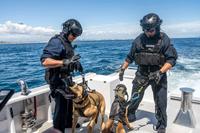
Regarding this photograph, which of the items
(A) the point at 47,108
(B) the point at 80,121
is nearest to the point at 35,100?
(A) the point at 47,108

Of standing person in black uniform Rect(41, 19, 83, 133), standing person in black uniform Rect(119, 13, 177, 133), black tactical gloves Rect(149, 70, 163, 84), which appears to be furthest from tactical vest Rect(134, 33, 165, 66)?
standing person in black uniform Rect(41, 19, 83, 133)

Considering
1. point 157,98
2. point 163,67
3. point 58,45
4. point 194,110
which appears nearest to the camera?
point 58,45

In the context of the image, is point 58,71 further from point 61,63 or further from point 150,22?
point 150,22

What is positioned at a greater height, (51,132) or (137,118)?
(51,132)

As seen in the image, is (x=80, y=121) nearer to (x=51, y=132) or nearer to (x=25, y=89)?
(x=25, y=89)

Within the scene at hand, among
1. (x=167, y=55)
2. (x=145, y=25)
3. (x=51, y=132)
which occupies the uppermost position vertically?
(x=145, y=25)

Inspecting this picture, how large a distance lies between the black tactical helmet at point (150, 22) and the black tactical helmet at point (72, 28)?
0.95m

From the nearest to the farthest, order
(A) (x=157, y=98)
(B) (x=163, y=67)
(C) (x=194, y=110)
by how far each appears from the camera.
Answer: (B) (x=163, y=67) → (A) (x=157, y=98) → (C) (x=194, y=110)

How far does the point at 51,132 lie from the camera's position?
1.20m

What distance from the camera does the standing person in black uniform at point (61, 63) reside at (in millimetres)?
2729

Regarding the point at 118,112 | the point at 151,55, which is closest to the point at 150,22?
the point at 151,55

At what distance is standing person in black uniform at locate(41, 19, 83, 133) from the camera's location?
2729 millimetres

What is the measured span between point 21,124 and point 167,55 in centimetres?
254

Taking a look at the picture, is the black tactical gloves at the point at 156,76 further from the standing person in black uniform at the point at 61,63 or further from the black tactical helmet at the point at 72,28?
the black tactical helmet at the point at 72,28
